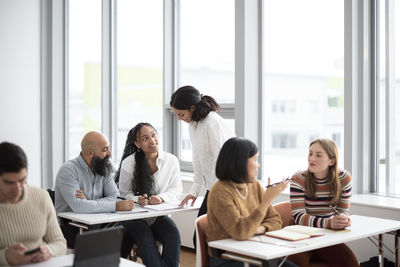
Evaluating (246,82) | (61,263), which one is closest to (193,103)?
(246,82)

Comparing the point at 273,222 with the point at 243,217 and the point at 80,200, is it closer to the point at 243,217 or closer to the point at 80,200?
the point at 243,217

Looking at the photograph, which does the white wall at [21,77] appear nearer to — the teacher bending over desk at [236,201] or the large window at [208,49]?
the large window at [208,49]

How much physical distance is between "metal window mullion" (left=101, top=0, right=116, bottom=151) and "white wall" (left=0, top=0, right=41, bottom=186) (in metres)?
0.93

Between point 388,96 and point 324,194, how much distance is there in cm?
146

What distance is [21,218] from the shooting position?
2.66 metres

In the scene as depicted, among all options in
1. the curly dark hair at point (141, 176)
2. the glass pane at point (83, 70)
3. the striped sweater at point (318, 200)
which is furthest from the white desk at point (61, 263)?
the glass pane at point (83, 70)

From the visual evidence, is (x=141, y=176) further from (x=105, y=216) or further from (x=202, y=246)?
(x=202, y=246)

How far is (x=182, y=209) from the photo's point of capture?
13.1 ft

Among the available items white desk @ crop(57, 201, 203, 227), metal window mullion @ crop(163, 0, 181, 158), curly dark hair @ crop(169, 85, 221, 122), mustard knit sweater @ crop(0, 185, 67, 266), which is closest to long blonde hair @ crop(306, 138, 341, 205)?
curly dark hair @ crop(169, 85, 221, 122)

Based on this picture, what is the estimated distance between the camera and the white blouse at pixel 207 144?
3996 mm

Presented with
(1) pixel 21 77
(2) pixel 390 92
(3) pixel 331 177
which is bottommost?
(3) pixel 331 177

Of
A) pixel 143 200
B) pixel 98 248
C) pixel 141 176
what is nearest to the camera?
→ pixel 98 248

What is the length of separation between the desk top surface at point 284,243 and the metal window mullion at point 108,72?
4.52 meters

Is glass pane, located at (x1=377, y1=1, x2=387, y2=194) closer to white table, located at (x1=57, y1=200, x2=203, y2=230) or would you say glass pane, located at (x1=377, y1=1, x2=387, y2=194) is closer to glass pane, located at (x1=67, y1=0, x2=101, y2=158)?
white table, located at (x1=57, y1=200, x2=203, y2=230)
